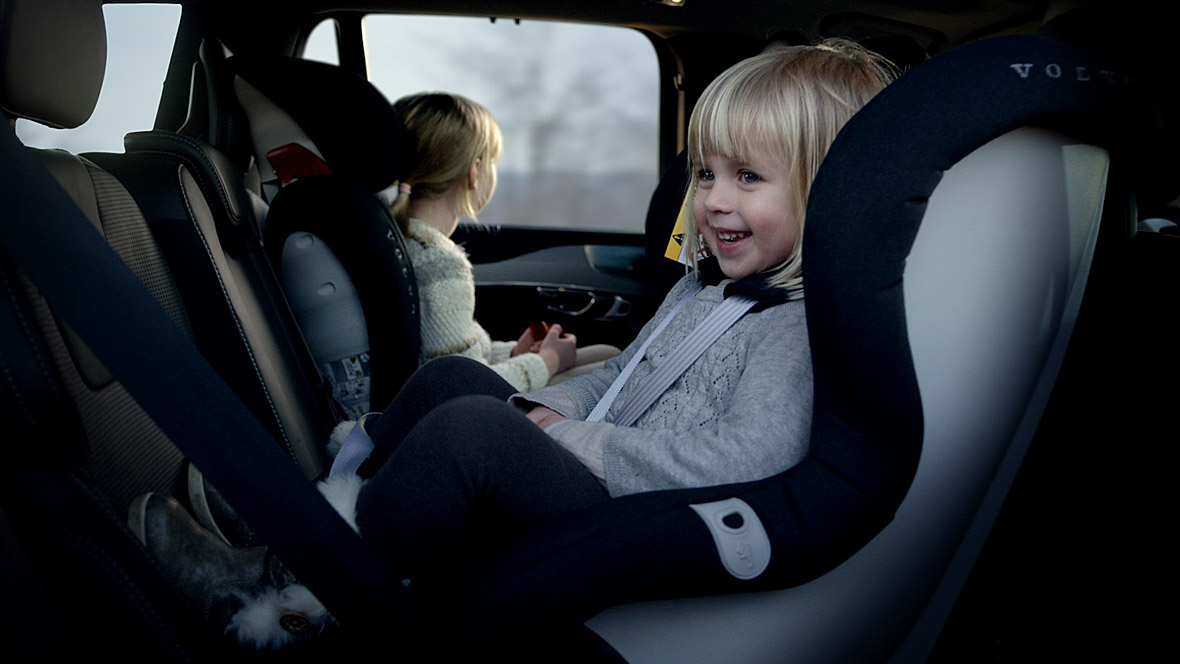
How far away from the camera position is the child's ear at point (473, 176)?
5.92 ft

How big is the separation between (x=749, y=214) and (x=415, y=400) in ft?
1.60

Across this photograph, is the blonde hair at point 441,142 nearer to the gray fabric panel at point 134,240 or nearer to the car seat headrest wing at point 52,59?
the gray fabric panel at point 134,240

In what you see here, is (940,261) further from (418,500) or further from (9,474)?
(9,474)

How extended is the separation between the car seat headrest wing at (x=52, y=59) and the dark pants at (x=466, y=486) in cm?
57

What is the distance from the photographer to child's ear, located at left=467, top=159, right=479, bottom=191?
1.81 meters

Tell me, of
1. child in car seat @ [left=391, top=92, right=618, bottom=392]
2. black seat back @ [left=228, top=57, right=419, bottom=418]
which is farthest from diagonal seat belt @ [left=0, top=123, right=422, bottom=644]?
child in car seat @ [left=391, top=92, right=618, bottom=392]

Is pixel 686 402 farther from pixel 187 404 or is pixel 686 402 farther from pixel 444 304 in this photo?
pixel 444 304

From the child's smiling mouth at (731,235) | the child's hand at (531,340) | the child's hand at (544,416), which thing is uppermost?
the child's smiling mouth at (731,235)

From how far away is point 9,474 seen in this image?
2.12 feet

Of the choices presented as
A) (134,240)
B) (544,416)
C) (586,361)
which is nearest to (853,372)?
(544,416)

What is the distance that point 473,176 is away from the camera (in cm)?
182

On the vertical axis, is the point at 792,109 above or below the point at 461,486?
above

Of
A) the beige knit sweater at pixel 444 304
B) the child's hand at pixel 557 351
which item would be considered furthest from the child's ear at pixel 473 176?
the child's hand at pixel 557 351

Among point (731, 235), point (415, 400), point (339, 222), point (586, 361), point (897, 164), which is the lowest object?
point (586, 361)
